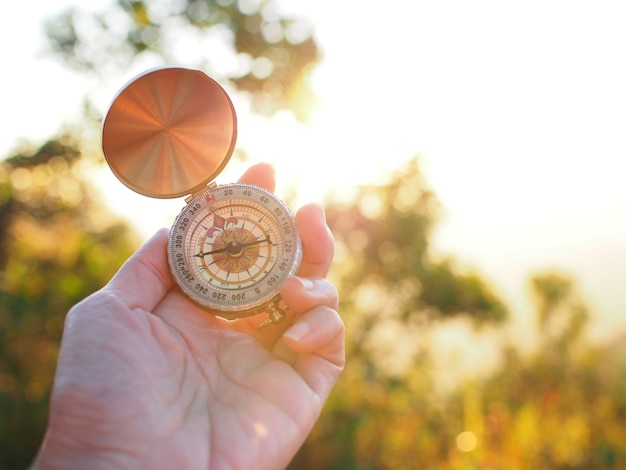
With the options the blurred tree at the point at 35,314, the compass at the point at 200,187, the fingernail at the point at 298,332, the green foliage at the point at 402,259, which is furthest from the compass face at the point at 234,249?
the green foliage at the point at 402,259

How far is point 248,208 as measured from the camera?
3.68m

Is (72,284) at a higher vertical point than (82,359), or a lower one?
higher

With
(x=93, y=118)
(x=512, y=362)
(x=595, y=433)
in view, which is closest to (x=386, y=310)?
(x=512, y=362)

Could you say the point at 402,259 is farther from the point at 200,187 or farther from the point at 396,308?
the point at 200,187

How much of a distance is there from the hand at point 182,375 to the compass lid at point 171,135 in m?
0.41

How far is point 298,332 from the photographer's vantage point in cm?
303

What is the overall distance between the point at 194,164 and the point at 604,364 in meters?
16.2

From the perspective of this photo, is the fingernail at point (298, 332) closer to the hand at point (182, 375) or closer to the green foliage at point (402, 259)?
the hand at point (182, 375)

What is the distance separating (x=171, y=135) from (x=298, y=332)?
1535 millimetres

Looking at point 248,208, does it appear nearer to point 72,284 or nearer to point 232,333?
point 232,333

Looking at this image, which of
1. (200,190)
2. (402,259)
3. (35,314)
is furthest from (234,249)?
(402,259)

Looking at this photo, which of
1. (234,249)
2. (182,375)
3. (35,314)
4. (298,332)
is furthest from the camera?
(35,314)

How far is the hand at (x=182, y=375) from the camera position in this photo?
110 inches

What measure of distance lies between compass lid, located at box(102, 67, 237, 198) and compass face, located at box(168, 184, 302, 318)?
0.64 feet
